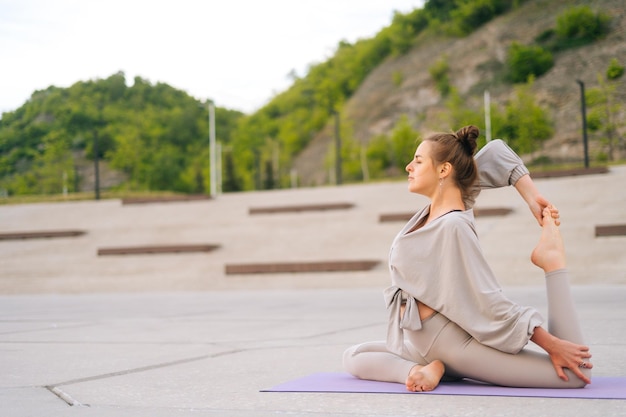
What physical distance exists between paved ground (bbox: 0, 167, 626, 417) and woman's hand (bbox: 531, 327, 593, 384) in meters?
0.26

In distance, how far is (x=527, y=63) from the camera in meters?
81.4

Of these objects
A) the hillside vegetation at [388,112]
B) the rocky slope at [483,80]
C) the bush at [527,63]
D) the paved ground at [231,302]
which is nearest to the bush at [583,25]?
the hillside vegetation at [388,112]

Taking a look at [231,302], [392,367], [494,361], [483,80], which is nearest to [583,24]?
[483,80]

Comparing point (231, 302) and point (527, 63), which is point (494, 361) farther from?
point (527, 63)

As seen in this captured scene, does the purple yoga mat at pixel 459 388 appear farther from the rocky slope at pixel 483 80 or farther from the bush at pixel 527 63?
the bush at pixel 527 63

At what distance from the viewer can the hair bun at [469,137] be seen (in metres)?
3.45

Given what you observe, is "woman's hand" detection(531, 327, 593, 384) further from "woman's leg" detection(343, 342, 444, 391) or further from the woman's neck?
the woman's neck

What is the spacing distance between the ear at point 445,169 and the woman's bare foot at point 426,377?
0.87 metres

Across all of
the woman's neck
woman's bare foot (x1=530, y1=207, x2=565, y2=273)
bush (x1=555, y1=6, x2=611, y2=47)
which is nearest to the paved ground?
woman's bare foot (x1=530, y1=207, x2=565, y2=273)

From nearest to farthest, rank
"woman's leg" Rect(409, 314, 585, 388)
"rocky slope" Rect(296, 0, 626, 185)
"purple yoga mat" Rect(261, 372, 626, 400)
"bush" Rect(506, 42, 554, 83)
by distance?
"purple yoga mat" Rect(261, 372, 626, 400), "woman's leg" Rect(409, 314, 585, 388), "rocky slope" Rect(296, 0, 626, 185), "bush" Rect(506, 42, 554, 83)

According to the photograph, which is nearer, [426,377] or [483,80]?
[426,377]

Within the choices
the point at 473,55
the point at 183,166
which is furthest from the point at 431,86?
the point at 183,166

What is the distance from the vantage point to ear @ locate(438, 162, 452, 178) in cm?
349

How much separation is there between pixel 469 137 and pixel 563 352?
104cm
